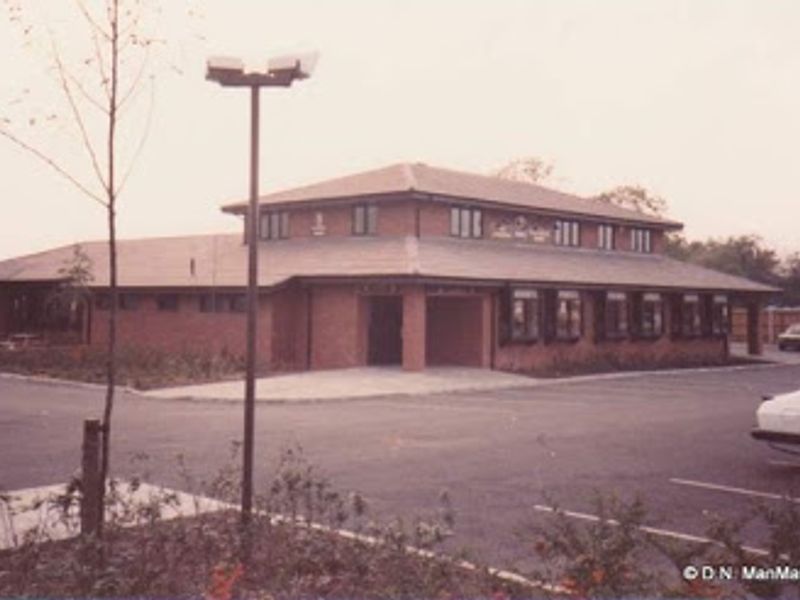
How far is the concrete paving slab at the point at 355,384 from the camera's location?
21875 mm

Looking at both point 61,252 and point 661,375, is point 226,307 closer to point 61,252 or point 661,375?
point 661,375

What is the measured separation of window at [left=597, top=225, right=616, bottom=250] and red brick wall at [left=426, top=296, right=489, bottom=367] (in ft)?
37.8

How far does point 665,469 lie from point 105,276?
102 ft

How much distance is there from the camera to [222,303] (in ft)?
105

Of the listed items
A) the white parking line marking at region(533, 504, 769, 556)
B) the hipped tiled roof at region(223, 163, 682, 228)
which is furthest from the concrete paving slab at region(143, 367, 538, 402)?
the white parking line marking at region(533, 504, 769, 556)

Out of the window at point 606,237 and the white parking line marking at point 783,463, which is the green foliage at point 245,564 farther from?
the window at point 606,237

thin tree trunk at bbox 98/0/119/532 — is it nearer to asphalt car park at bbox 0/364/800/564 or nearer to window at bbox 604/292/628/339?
asphalt car park at bbox 0/364/800/564

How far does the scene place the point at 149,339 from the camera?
34.5 meters

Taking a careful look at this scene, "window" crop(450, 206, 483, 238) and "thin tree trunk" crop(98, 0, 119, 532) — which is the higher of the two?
"window" crop(450, 206, 483, 238)

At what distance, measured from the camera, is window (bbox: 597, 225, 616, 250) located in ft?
134

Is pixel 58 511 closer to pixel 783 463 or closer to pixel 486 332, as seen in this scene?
pixel 783 463

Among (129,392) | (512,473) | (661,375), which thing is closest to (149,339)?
(129,392)

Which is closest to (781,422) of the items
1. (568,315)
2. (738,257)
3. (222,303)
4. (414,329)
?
(414,329)

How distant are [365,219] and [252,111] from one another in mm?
26357
